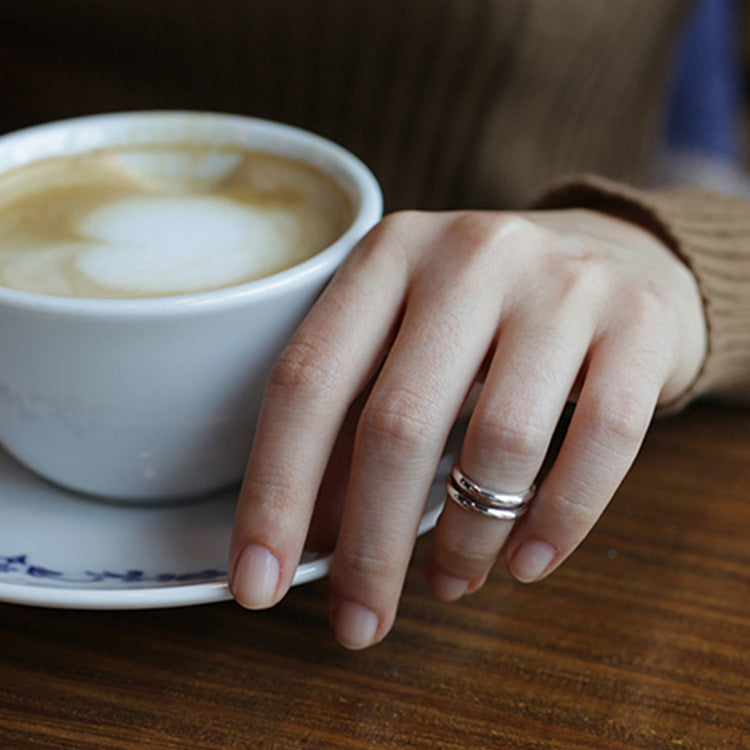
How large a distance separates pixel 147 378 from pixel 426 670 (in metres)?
0.19

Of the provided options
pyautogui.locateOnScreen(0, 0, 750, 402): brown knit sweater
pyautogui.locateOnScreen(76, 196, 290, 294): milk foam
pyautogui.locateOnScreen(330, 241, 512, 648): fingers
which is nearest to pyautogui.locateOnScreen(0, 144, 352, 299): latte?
pyautogui.locateOnScreen(76, 196, 290, 294): milk foam

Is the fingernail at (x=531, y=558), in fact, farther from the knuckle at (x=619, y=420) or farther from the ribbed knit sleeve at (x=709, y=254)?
the ribbed knit sleeve at (x=709, y=254)

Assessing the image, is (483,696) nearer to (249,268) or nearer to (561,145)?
(249,268)

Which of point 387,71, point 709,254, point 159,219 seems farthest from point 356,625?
point 387,71

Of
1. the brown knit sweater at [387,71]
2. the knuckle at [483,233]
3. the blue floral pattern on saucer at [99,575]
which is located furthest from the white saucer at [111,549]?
the brown knit sweater at [387,71]

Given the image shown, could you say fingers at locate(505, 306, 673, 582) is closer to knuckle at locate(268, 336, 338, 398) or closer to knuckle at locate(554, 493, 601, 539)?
knuckle at locate(554, 493, 601, 539)

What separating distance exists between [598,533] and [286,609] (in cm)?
19

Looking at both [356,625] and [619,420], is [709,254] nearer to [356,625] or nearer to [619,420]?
[619,420]

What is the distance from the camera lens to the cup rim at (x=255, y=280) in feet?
1.23

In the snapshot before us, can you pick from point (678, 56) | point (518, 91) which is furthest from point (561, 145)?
point (678, 56)

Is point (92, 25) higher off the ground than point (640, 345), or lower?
lower

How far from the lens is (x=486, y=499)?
0.39m

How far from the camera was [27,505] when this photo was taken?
0.46m

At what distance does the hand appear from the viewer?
383 mm
